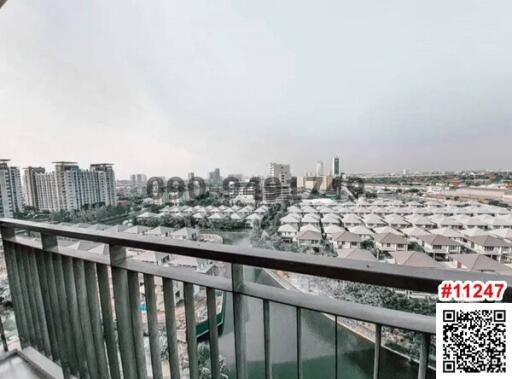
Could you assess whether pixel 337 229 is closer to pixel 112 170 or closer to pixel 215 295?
pixel 215 295

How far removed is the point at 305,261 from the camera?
26.7 inches

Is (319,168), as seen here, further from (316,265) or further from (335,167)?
(316,265)

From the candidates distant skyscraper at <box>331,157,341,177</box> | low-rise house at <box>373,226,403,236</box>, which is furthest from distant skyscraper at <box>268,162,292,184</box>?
low-rise house at <box>373,226,403,236</box>

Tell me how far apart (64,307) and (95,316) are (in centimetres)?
29

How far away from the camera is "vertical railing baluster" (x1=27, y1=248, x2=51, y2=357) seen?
1.52 m

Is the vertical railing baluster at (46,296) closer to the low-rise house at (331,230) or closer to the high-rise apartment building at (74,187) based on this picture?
the high-rise apartment building at (74,187)

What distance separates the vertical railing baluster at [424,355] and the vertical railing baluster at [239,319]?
A: 53 centimetres

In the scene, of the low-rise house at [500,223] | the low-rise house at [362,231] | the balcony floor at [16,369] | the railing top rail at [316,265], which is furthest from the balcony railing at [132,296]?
the low-rise house at [500,223]

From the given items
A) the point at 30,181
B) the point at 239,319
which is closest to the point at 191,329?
the point at 239,319

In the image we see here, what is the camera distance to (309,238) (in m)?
1.15

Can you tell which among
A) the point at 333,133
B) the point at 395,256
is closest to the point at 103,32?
the point at 333,133

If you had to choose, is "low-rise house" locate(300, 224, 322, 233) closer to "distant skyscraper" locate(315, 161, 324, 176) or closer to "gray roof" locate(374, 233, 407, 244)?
"gray roof" locate(374, 233, 407, 244)

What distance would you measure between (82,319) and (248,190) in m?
1.23

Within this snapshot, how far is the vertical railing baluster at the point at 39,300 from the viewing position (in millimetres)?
1519
